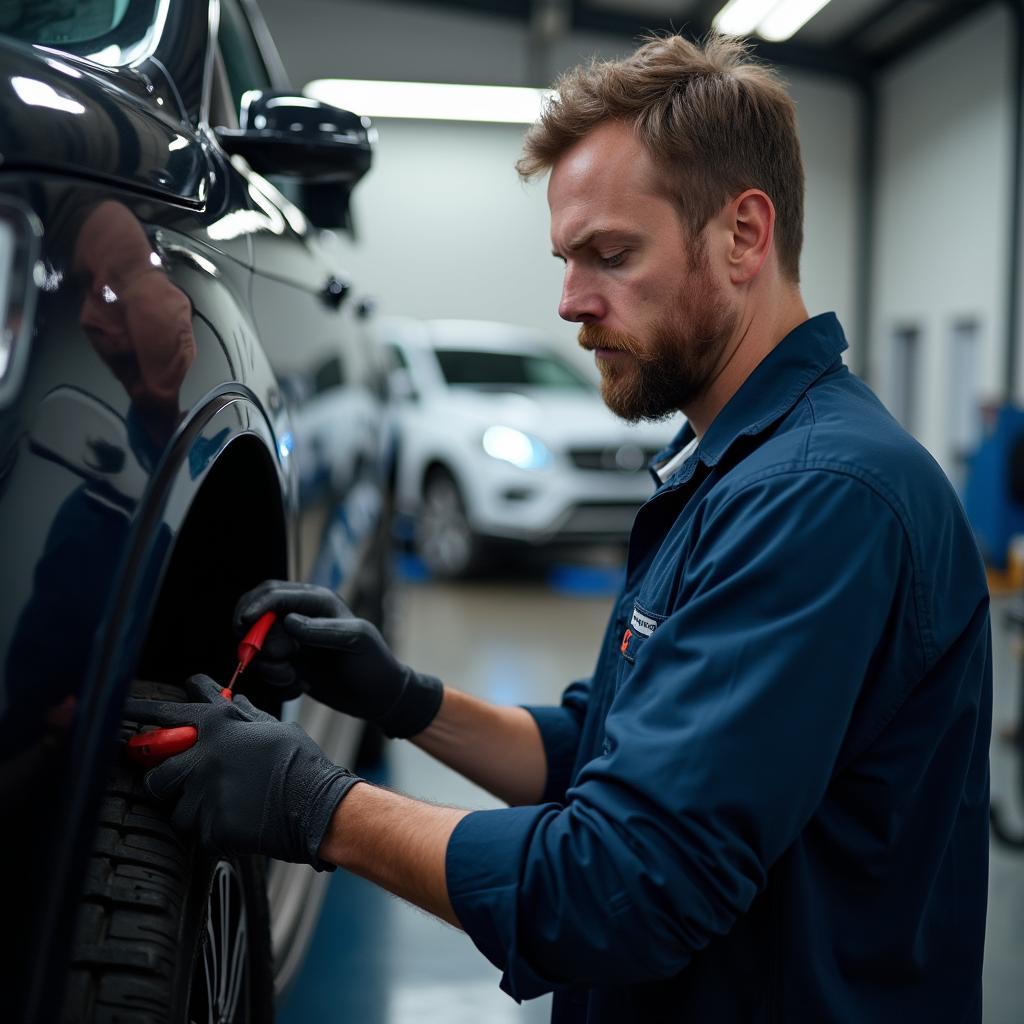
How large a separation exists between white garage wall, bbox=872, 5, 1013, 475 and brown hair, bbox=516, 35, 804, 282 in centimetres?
954

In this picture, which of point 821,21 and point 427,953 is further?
point 821,21

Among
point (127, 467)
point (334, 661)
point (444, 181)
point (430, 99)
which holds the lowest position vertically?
point (334, 661)

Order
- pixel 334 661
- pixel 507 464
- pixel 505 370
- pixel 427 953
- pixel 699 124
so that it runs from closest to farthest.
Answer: pixel 699 124 < pixel 334 661 < pixel 427 953 < pixel 507 464 < pixel 505 370

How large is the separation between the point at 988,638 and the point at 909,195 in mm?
12049

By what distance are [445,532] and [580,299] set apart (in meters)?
5.57

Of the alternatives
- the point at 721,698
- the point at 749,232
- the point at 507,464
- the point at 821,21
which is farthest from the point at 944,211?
the point at 721,698

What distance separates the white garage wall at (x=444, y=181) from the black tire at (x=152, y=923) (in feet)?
36.0

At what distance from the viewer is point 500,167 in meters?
12.0

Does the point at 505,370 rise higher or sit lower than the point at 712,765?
higher

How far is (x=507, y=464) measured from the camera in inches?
246

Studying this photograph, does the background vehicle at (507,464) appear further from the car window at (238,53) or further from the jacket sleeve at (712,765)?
the jacket sleeve at (712,765)

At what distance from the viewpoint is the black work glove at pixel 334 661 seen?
1327 millimetres

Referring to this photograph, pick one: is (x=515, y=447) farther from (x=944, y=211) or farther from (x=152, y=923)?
(x=944, y=211)

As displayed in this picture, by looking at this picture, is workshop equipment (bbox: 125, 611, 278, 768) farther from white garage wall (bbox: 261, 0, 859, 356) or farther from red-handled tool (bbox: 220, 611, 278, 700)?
white garage wall (bbox: 261, 0, 859, 356)
